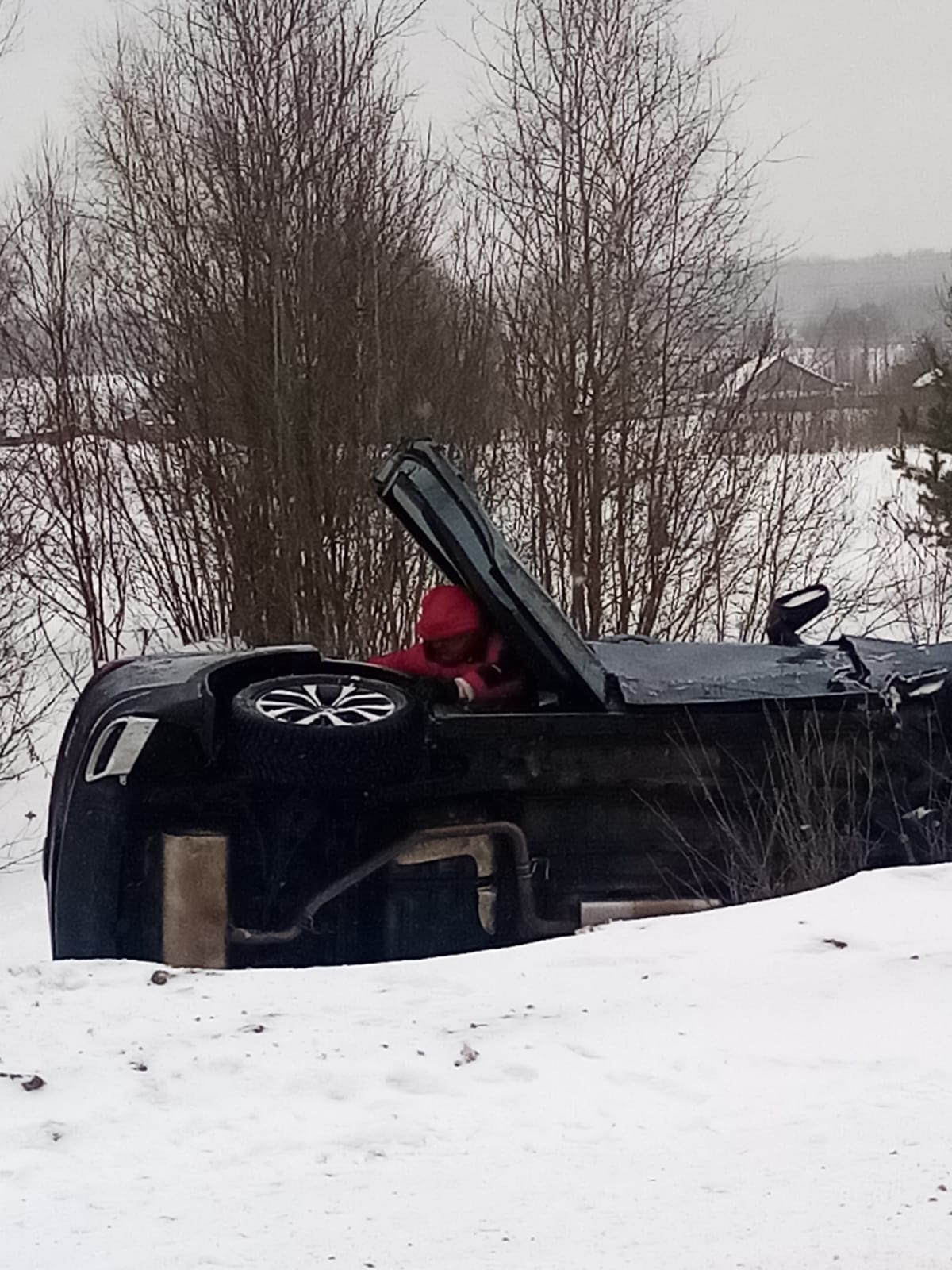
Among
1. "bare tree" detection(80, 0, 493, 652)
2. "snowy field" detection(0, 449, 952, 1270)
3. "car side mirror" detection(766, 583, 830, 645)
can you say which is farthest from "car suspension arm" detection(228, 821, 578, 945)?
"bare tree" detection(80, 0, 493, 652)

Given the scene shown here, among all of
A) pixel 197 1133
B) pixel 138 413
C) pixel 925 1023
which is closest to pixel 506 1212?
pixel 197 1133

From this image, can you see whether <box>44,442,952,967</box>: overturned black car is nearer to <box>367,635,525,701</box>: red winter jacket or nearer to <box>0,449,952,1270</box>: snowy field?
<box>367,635,525,701</box>: red winter jacket

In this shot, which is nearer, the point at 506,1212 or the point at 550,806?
the point at 506,1212

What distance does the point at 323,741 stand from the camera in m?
3.94

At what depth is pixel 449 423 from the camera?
1098 cm

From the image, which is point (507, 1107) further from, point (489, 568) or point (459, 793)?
point (489, 568)

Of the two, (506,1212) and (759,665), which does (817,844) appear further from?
(506,1212)

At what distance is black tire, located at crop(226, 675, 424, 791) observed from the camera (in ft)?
12.9

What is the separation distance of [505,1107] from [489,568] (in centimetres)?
210

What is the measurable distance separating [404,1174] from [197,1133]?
0.38 meters

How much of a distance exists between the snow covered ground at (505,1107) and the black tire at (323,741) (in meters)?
0.89

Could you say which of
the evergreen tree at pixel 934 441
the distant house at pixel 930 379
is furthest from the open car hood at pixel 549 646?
the distant house at pixel 930 379

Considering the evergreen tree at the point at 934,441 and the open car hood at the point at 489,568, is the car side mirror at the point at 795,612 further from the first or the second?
the evergreen tree at the point at 934,441

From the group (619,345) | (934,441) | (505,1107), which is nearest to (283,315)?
(619,345)
